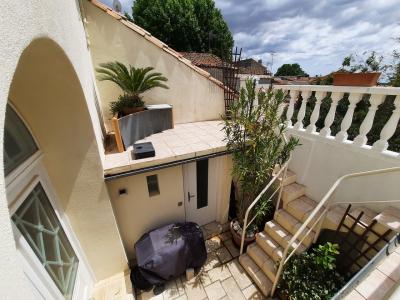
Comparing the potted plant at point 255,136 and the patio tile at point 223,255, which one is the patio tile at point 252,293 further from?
the potted plant at point 255,136

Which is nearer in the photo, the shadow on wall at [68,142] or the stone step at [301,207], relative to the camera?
the shadow on wall at [68,142]

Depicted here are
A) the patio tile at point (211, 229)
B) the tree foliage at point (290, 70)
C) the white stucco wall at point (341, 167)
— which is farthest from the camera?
the tree foliage at point (290, 70)

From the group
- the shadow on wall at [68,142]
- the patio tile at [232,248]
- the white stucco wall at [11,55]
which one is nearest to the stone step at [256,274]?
the patio tile at [232,248]

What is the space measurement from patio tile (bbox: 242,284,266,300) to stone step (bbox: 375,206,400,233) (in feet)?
8.76

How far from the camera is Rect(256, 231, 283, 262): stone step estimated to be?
3.68m

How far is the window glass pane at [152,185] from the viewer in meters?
3.94

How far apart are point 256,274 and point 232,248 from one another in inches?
37.0

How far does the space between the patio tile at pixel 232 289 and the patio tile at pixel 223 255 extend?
0.47 metres

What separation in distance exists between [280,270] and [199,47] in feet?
62.4

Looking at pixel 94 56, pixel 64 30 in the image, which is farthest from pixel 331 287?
pixel 94 56

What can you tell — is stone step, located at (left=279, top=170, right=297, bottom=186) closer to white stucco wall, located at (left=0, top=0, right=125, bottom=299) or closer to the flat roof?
the flat roof

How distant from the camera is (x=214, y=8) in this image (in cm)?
1680

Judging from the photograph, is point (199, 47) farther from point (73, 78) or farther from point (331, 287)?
point (331, 287)

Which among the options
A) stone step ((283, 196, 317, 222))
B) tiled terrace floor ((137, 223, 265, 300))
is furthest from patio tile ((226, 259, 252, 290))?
stone step ((283, 196, 317, 222))
